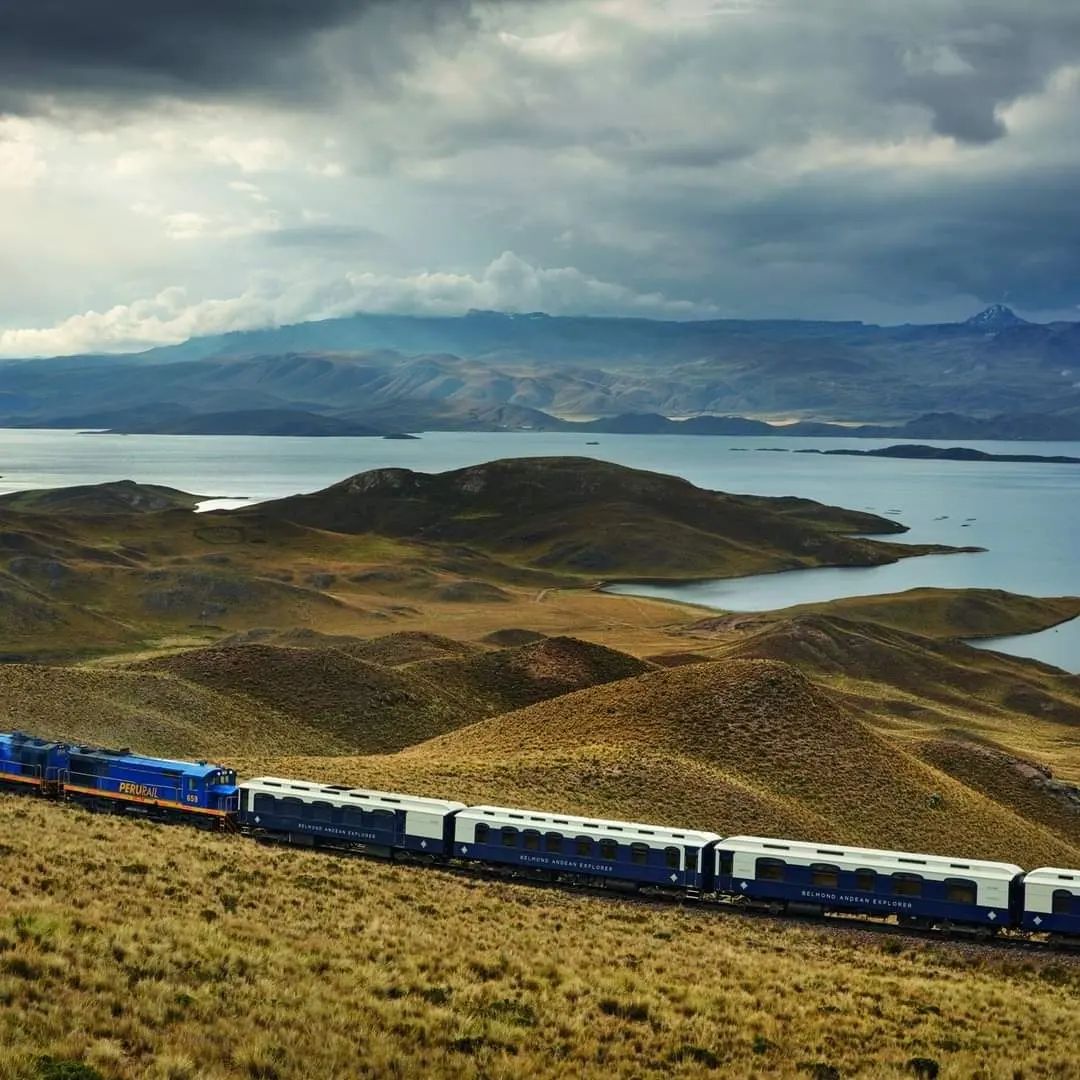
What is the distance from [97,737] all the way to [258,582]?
394ft

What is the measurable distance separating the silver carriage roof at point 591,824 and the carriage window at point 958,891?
24.0 feet

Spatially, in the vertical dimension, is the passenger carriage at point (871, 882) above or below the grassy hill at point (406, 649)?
below

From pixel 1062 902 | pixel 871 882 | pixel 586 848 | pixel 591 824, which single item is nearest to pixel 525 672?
pixel 591 824

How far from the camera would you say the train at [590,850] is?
38.2 meters

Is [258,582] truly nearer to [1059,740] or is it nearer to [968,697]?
[968,697]

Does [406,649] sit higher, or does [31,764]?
[406,649]

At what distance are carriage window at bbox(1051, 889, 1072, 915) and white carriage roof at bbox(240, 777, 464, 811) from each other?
19.1 m

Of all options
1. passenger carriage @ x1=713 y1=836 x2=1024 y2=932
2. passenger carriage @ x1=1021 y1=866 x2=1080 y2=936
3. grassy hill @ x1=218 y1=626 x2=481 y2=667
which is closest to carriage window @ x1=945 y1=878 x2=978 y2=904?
passenger carriage @ x1=713 y1=836 x2=1024 y2=932

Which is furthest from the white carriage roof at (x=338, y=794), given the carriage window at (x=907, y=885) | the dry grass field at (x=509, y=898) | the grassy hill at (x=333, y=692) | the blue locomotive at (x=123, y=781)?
the grassy hill at (x=333, y=692)

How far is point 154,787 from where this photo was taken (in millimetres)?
47156

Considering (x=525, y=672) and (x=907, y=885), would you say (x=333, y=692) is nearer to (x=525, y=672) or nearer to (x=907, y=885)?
(x=525, y=672)

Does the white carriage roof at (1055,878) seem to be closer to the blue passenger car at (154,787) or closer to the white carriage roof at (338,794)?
the white carriage roof at (338,794)

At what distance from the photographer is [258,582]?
609 ft

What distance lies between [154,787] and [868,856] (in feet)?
84.3
